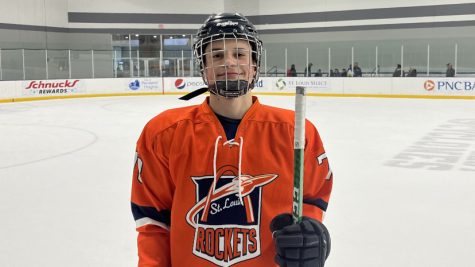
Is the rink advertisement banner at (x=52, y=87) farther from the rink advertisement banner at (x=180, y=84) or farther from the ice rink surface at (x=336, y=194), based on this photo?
the ice rink surface at (x=336, y=194)

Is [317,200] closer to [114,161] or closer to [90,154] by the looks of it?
[114,161]

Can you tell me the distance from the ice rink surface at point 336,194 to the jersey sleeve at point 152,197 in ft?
5.33

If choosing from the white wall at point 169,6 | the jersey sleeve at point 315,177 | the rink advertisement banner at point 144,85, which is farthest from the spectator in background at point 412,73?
the jersey sleeve at point 315,177

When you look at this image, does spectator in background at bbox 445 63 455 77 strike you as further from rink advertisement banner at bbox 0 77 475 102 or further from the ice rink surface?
the ice rink surface

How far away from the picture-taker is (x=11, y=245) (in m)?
3.29

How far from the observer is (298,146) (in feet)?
3.93

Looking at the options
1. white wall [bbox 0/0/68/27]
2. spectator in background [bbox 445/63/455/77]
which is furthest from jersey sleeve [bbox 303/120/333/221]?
white wall [bbox 0/0/68/27]

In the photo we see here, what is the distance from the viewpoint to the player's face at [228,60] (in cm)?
135

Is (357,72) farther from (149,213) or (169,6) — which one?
(149,213)

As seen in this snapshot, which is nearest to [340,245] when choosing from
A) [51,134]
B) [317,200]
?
[317,200]

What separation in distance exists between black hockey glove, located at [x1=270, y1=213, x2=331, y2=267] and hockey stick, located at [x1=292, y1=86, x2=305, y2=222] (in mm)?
31

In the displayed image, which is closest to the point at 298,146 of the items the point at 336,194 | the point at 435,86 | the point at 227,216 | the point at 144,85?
the point at 227,216

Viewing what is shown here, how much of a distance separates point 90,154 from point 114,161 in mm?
606

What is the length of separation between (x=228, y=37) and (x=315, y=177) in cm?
45
